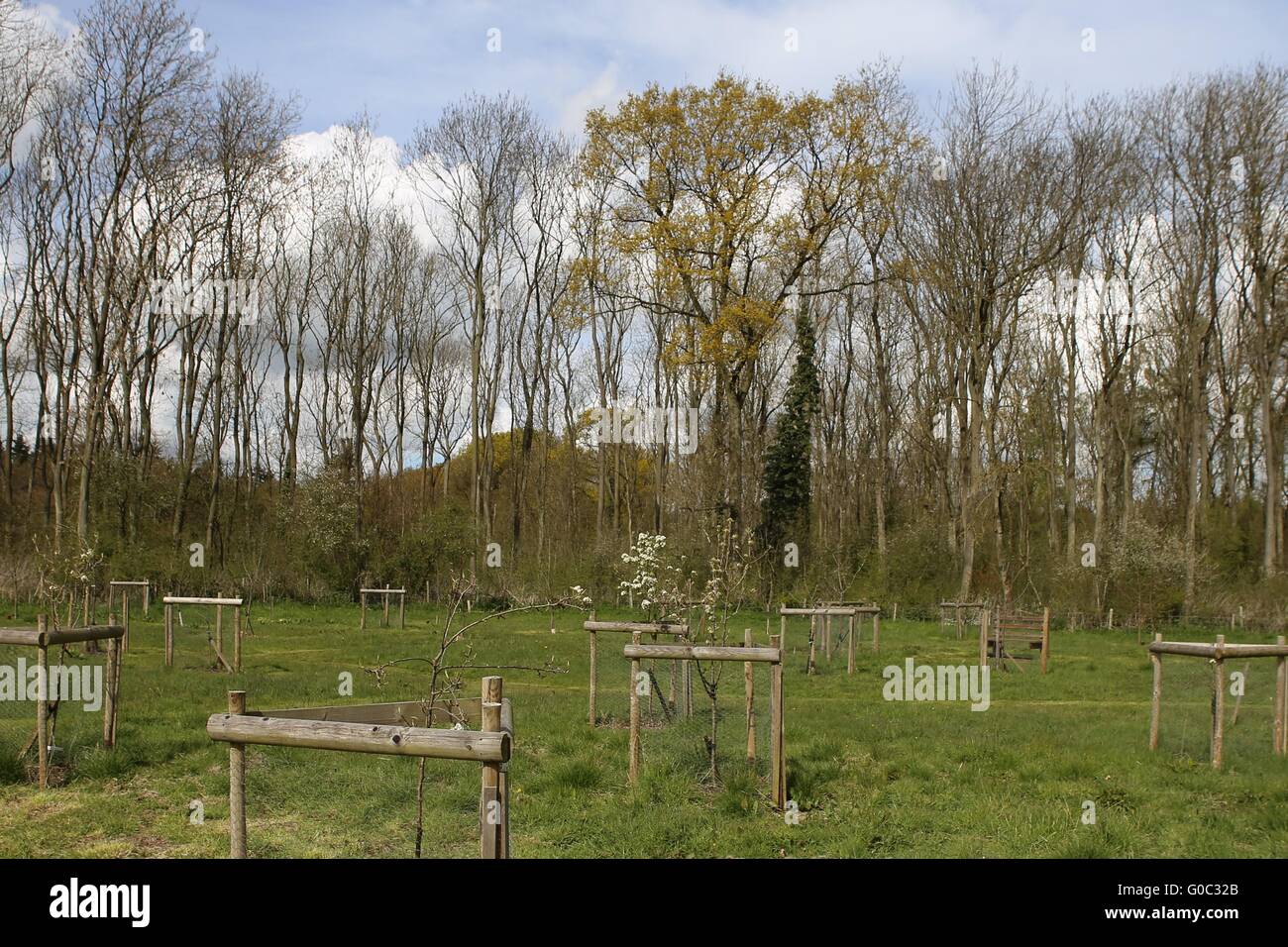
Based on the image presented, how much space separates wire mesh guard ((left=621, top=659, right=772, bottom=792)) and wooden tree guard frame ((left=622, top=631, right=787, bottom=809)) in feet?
0.32

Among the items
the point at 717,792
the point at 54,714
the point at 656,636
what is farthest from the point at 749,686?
the point at 54,714

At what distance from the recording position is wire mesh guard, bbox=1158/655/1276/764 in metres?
10.4

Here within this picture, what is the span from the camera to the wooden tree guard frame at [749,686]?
778 cm

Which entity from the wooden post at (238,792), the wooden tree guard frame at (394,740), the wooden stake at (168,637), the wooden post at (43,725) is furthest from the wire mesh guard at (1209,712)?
the wooden stake at (168,637)

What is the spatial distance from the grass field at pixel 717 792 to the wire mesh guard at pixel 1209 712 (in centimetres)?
7

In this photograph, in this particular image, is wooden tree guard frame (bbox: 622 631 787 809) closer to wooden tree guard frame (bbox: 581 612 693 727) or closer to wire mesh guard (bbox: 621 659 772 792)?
wire mesh guard (bbox: 621 659 772 792)

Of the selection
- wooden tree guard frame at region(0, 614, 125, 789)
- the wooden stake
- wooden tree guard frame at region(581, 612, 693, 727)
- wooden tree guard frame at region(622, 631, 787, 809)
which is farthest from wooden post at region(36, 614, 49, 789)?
the wooden stake

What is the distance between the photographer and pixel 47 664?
27.4 ft

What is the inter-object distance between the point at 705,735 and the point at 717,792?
1160 millimetres

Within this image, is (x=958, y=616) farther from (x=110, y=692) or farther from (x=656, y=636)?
(x=110, y=692)

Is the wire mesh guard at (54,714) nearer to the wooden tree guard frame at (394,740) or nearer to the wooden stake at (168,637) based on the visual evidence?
the wooden stake at (168,637)
